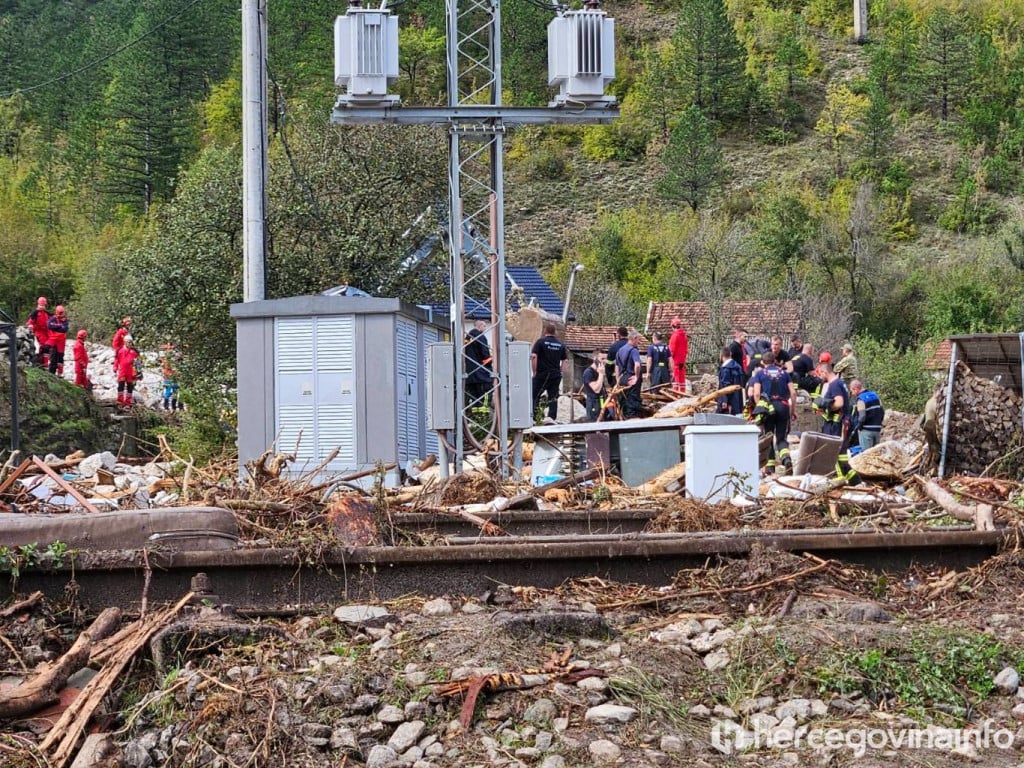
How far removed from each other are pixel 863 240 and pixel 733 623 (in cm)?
6119

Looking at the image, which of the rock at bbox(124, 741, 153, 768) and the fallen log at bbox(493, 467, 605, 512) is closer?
the rock at bbox(124, 741, 153, 768)

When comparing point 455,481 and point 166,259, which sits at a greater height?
point 166,259

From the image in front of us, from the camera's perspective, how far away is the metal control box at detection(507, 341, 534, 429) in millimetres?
16938

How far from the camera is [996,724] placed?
6.88m

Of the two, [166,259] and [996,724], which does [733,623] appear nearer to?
[996,724]

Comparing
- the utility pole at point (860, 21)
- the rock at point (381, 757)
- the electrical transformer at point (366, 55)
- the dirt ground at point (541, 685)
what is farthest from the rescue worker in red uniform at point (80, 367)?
the utility pole at point (860, 21)

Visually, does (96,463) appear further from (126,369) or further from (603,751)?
(603,751)

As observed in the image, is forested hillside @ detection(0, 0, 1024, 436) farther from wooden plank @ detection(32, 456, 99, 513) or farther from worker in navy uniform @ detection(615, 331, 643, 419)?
wooden plank @ detection(32, 456, 99, 513)

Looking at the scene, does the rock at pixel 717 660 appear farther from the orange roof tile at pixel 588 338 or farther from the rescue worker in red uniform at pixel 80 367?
the orange roof tile at pixel 588 338

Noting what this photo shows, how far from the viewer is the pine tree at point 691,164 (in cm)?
8900

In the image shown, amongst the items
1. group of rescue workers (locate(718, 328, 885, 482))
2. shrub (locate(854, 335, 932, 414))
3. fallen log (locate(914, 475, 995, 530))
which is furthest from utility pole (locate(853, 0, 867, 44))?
fallen log (locate(914, 475, 995, 530))

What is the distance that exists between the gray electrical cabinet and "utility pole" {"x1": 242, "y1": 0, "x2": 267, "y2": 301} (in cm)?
89

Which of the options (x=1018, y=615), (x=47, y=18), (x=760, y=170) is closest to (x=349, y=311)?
(x=1018, y=615)

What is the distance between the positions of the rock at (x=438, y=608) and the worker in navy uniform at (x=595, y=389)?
13942mm
